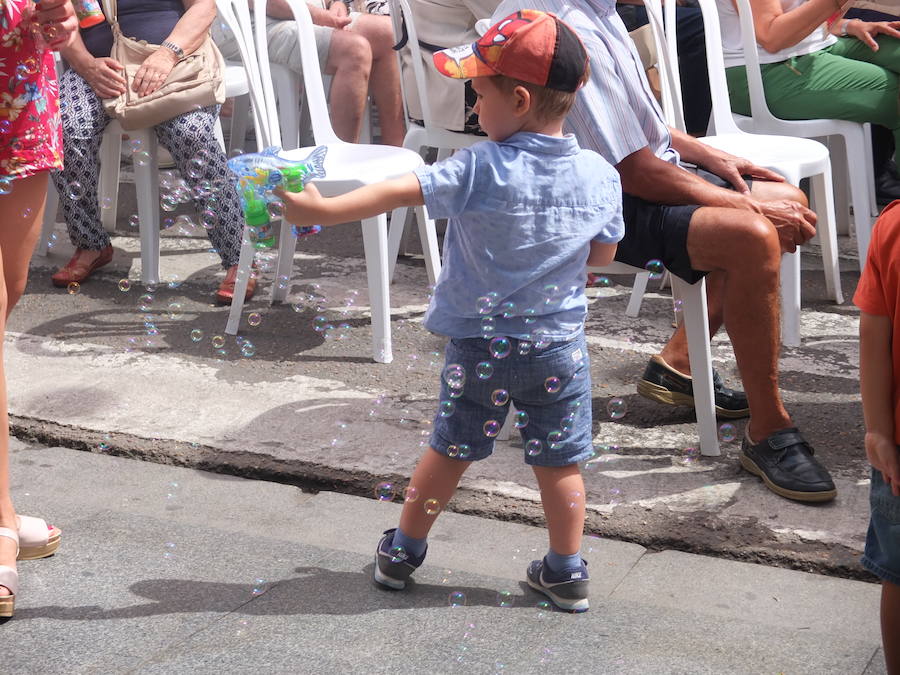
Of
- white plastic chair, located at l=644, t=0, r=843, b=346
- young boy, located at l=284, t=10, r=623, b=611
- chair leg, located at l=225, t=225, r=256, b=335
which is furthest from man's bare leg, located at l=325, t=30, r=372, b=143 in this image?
young boy, located at l=284, t=10, r=623, b=611

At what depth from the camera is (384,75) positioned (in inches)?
217

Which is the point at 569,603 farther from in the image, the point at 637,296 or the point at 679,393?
the point at 637,296

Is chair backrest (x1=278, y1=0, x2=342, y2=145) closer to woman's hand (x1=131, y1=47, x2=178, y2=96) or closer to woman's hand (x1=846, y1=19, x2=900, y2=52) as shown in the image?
woman's hand (x1=131, y1=47, x2=178, y2=96)

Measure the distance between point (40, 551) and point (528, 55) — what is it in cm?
150

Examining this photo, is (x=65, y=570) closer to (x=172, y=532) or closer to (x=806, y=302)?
(x=172, y=532)

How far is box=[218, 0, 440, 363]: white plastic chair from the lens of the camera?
373cm

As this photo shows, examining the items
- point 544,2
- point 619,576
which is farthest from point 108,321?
point 619,576

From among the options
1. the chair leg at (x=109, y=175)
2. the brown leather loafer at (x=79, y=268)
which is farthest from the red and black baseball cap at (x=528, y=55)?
the chair leg at (x=109, y=175)

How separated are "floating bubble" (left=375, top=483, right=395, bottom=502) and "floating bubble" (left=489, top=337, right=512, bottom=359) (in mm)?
727

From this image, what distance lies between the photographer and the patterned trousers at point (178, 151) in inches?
171

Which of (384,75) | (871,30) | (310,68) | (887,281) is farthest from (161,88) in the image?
(887,281)

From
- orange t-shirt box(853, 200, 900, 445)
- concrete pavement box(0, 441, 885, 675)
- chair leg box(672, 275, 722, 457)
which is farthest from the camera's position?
chair leg box(672, 275, 722, 457)

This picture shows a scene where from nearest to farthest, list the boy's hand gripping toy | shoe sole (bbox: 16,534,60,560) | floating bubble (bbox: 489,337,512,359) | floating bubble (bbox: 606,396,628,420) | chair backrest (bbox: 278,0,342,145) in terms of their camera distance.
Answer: the boy's hand gripping toy → floating bubble (bbox: 489,337,512,359) → shoe sole (bbox: 16,534,60,560) → floating bubble (bbox: 606,396,628,420) → chair backrest (bbox: 278,0,342,145)

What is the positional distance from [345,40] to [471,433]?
3262 mm
